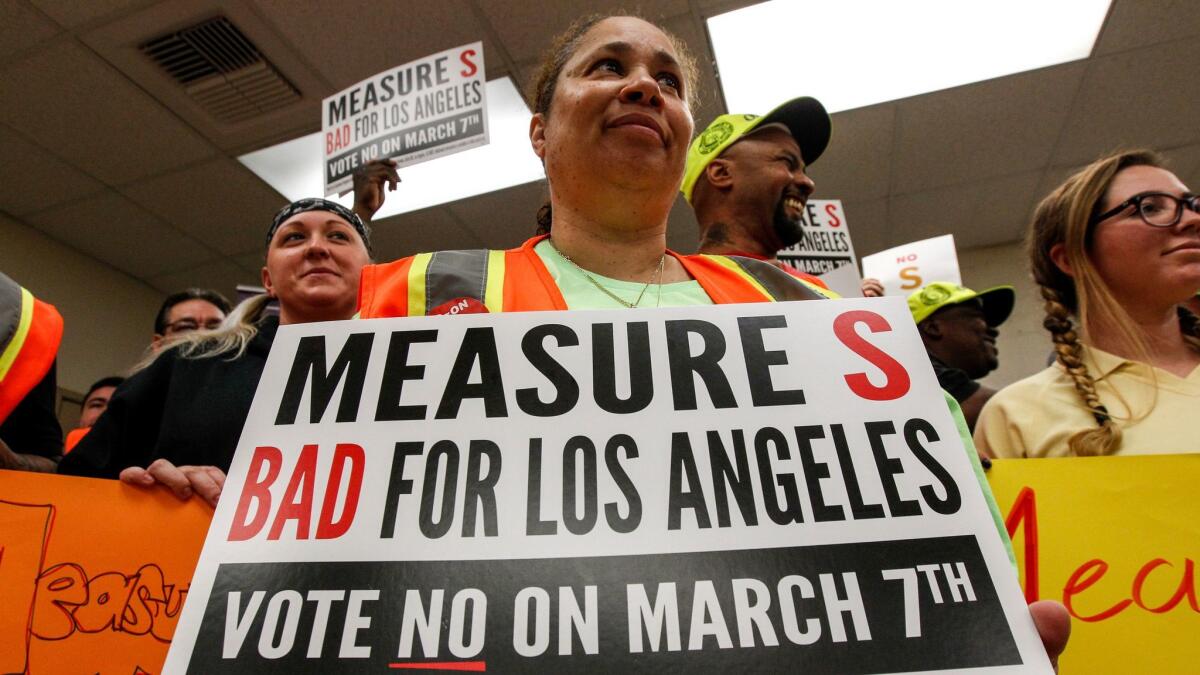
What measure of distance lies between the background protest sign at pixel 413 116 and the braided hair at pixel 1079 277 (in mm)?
1347

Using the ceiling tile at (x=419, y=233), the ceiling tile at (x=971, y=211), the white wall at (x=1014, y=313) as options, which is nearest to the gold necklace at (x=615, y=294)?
the ceiling tile at (x=419, y=233)

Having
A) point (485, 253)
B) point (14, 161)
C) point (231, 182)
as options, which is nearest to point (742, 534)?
point (485, 253)

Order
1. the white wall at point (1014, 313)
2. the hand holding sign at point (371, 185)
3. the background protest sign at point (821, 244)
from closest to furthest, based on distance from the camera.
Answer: the hand holding sign at point (371, 185)
the background protest sign at point (821, 244)
the white wall at point (1014, 313)

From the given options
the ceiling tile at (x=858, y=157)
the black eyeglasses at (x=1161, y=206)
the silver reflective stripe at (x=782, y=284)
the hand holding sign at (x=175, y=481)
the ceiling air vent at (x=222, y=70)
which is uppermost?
the ceiling tile at (x=858, y=157)

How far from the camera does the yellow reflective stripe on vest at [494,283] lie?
0.69 metres

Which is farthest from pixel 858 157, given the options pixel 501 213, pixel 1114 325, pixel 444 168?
pixel 1114 325

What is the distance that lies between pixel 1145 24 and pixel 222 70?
3933 mm

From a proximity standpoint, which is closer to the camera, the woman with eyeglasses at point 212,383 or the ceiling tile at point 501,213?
the woman with eyeglasses at point 212,383

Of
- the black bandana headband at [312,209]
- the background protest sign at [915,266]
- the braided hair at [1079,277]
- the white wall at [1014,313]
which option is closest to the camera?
the braided hair at [1079,277]

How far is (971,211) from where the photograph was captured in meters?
4.27

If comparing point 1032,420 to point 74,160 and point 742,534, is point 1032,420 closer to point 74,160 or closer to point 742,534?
point 742,534

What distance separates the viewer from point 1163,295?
3.58 feet

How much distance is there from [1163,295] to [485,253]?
110 centimetres

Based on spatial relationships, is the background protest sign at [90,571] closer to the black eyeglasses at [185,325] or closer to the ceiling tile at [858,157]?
the black eyeglasses at [185,325]
